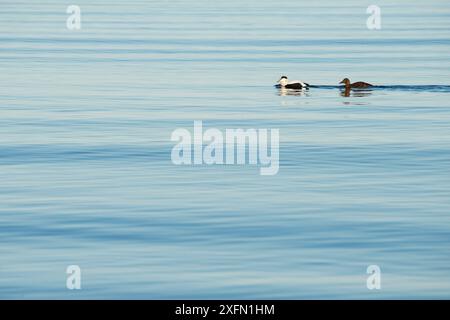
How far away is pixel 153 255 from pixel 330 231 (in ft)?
8.59

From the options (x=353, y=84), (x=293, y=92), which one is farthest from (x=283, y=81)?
(x=353, y=84)

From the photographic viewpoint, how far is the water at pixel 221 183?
16.2 m

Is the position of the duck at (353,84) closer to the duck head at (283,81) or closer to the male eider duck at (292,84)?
the male eider duck at (292,84)

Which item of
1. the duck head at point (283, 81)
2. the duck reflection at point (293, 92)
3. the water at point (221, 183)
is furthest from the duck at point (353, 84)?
the duck head at point (283, 81)

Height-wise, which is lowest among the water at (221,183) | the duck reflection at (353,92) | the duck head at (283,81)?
the water at (221,183)

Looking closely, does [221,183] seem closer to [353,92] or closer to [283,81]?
[353,92]

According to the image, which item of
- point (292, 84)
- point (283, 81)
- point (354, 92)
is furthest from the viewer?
point (283, 81)

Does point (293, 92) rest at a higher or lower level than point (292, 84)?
lower

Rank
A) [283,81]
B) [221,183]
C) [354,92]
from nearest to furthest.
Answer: [221,183] < [354,92] < [283,81]

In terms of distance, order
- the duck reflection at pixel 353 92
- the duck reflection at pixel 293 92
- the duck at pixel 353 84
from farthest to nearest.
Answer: the duck at pixel 353 84
the duck reflection at pixel 293 92
the duck reflection at pixel 353 92

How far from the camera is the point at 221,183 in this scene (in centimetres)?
2191

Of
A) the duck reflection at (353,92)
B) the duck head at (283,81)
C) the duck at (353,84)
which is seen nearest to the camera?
the duck reflection at (353,92)

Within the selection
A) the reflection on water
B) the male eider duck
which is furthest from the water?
the male eider duck
